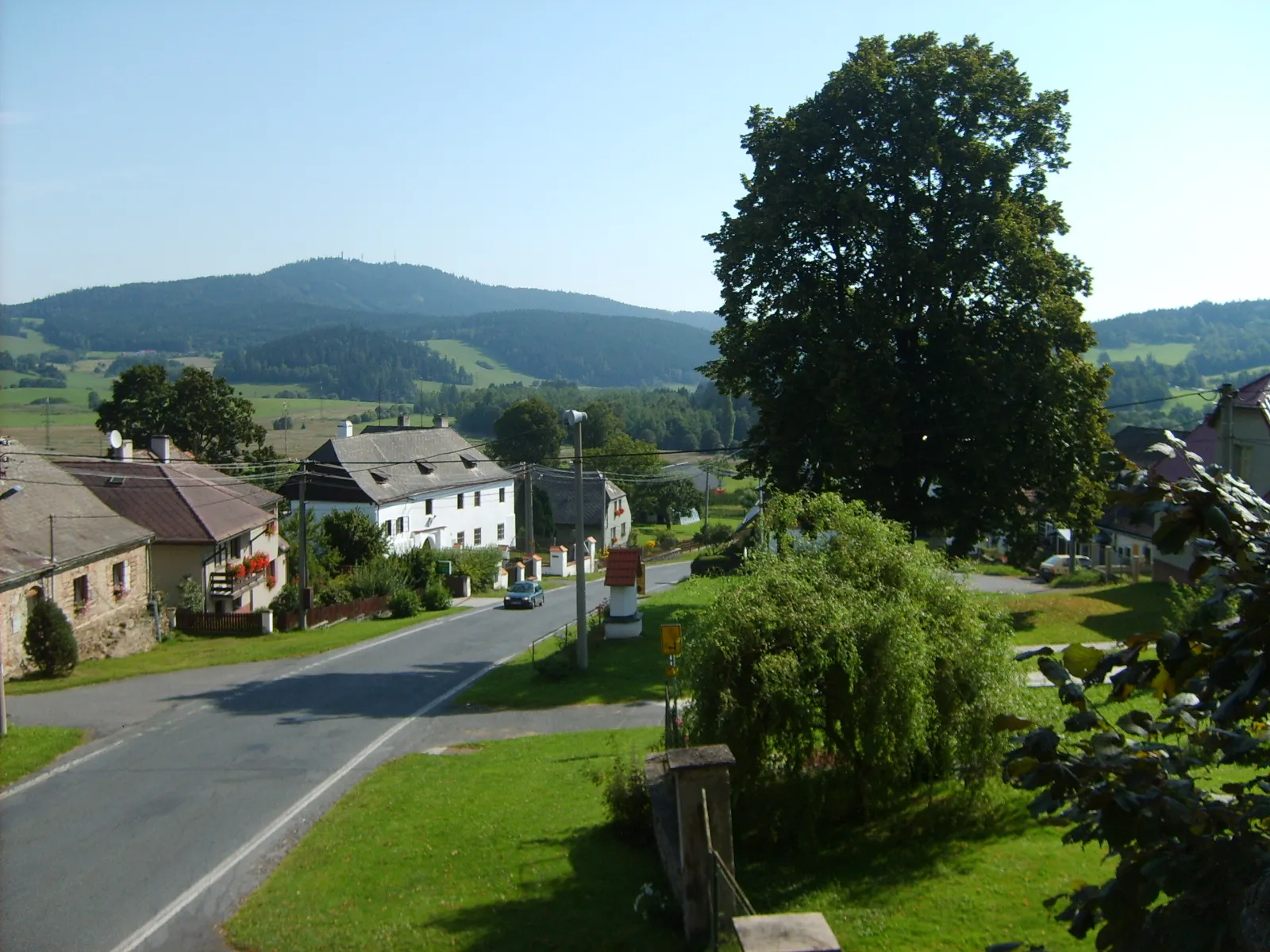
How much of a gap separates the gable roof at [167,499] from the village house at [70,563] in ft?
5.35

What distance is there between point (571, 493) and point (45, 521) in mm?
56105

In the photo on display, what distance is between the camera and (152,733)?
2186 centimetres

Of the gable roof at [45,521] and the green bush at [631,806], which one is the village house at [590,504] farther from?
the green bush at [631,806]

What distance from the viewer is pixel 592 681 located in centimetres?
2662

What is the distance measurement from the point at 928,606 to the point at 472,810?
22.8 ft

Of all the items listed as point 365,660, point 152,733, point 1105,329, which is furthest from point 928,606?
point 1105,329

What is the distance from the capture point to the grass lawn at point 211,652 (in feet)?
91.2

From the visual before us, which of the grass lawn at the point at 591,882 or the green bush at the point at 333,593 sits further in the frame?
the green bush at the point at 333,593

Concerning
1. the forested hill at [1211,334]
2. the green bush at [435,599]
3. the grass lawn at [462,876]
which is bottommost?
the green bush at [435,599]

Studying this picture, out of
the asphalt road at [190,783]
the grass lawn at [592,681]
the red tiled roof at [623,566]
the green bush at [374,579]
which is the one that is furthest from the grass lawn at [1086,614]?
the green bush at [374,579]

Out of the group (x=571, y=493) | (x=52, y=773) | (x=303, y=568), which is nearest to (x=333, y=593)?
(x=303, y=568)

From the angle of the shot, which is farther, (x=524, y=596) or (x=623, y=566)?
(x=524, y=596)

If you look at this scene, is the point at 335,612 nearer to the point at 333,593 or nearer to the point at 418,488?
the point at 333,593

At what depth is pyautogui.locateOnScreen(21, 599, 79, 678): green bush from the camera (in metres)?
27.6
